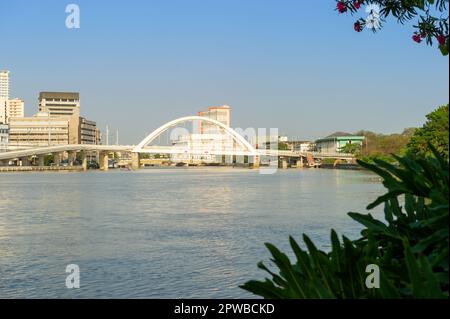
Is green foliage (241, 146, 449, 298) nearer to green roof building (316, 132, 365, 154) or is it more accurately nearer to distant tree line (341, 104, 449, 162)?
distant tree line (341, 104, 449, 162)

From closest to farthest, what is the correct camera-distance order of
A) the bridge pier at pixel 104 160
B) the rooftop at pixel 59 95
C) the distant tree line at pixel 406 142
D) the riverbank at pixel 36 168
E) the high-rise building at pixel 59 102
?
the distant tree line at pixel 406 142 → the riverbank at pixel 36 168 → the bridge pier at pixel 104 160 → the high-rise building at pixel 59 102 → the rooftop at pixel 59 95

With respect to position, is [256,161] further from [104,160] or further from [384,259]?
[384,259]

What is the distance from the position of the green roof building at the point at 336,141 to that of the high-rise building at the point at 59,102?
206ft

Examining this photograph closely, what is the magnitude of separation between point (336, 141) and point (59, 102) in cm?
7308

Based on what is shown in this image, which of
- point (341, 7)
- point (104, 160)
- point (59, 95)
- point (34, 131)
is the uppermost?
point (59, 95)

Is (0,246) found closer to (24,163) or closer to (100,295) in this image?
(100,295)

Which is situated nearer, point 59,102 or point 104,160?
point 104,160

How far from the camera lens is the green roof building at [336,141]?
12838 cm

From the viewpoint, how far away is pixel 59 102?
160 metres

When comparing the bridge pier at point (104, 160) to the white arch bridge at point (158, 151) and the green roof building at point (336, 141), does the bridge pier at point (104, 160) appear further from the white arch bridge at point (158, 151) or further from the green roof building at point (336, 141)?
the green roof building at point (336, 141)

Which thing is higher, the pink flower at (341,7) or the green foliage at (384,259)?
the pink flower at (341,7)

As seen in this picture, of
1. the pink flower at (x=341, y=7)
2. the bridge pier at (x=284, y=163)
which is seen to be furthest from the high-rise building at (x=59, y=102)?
the pink flower at (x=341, y=7)

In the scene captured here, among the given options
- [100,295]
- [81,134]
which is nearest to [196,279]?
[100,295]

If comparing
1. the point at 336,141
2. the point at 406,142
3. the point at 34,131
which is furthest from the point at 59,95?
the point at 406,142
